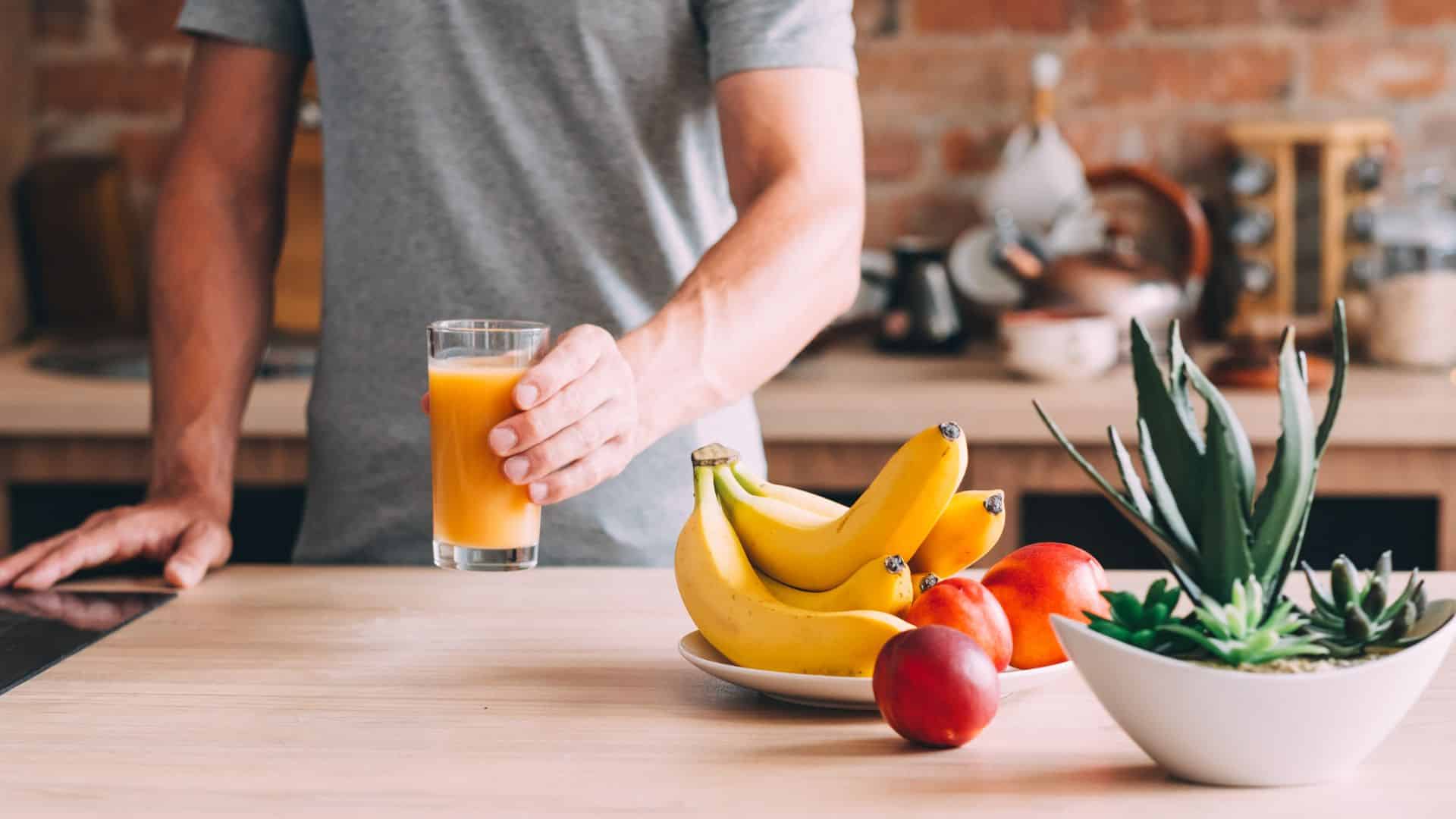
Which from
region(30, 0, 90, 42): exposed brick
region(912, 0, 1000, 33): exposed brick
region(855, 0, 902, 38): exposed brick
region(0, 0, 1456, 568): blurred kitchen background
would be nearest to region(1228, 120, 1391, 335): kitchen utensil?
region(0, 0, 1456, 568): blurred kitchen background

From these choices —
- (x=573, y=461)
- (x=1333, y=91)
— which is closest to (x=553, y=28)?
(x=573, y=461)

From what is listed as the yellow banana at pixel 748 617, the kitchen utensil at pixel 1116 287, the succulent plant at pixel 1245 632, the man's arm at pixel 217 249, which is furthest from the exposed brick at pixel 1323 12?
the succulent plant at pixel 1245 632

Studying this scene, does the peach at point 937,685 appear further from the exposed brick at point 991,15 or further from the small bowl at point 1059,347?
the exposed brick at point 991,15

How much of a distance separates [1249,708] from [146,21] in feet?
8.00

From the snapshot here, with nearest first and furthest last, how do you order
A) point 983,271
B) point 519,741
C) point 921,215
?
point 519,741, point 983,271, point 921,215

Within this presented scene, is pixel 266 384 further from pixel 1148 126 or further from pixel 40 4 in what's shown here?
pixel 1148 126

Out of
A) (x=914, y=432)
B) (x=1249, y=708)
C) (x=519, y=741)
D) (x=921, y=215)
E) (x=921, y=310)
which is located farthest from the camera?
(x=921, y=215)

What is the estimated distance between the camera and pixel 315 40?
1451 millimetres

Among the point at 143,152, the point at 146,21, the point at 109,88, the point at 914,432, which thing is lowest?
the point at 914,432

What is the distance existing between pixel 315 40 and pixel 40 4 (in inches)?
58.2

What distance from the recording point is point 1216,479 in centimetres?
72

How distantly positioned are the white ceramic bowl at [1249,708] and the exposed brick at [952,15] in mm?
1978

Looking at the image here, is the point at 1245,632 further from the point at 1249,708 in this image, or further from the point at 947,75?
the point at 947,75

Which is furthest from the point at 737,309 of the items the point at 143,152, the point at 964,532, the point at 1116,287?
the point at 143,152
